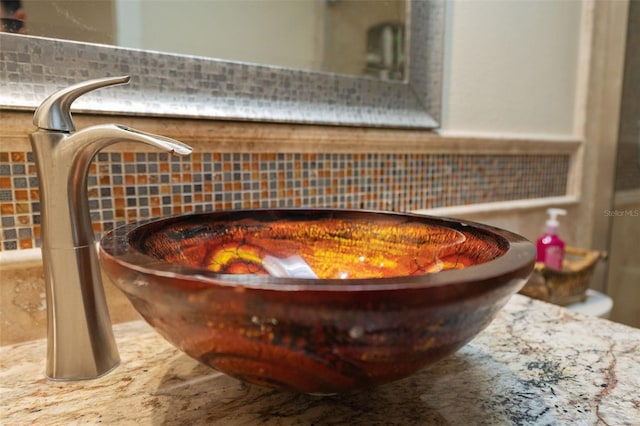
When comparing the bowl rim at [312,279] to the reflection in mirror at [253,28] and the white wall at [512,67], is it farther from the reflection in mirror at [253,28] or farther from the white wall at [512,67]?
the white wall at [512,67]

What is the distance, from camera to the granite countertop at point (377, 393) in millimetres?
391

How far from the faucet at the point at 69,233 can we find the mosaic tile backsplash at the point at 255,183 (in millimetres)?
138

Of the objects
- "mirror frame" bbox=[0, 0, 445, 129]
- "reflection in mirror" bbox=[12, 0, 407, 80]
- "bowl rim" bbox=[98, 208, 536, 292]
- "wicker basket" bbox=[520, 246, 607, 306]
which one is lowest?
"wicker basket" bbox=[520, 246, 607, 306]

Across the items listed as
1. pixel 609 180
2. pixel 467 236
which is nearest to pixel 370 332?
pixel 467 236

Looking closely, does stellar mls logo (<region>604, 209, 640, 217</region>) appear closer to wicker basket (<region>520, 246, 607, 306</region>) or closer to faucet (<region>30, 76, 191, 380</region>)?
wicker basket (<region>520, 246, 607, 306</region>)

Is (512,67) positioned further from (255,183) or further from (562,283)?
(255,183)

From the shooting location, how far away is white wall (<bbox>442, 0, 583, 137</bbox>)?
993 mm

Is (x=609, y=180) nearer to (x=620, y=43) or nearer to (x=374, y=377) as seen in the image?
(x=620, y=43)

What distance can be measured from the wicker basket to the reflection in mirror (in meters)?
0.56

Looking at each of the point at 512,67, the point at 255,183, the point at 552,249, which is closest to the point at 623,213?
the point at 552,249

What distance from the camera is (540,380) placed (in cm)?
46

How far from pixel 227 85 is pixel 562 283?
0.87 m

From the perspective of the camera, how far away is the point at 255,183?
0.73m

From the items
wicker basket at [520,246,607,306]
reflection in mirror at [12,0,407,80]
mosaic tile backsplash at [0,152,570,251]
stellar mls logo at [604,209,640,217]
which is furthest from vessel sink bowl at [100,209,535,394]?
stellar mls logo at [604,209,640,217]
